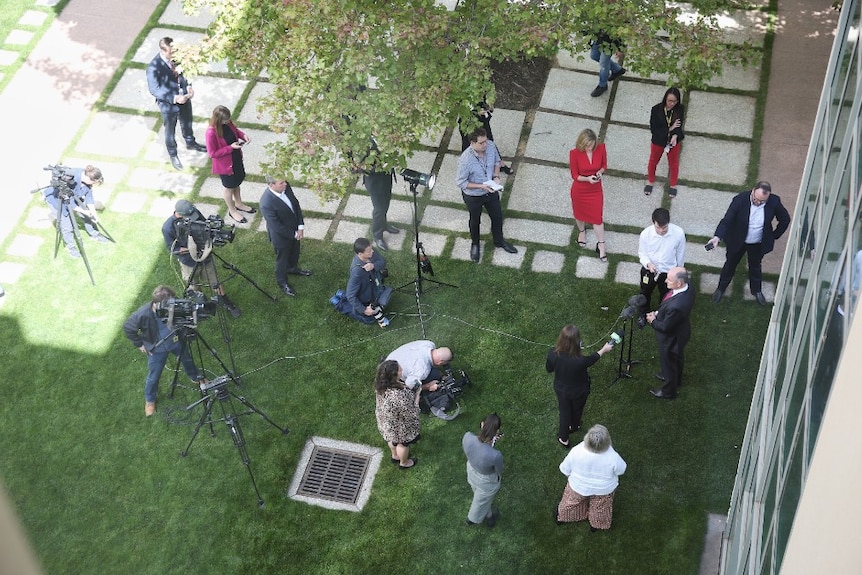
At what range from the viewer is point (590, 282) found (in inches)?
466

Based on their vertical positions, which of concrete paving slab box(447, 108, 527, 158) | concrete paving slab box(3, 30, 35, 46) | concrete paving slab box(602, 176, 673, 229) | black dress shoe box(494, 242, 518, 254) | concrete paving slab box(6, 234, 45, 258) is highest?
concrete paving slab box(3, 30, 35, 46)

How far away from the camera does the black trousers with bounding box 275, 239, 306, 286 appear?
11549 mm

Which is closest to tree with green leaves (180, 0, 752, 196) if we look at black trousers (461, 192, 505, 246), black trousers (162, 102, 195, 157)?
black trousers (461, 192, 505, 246)

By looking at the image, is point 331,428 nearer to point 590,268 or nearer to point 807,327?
point 590,268

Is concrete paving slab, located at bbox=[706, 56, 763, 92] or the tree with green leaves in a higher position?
the tree with green leaves

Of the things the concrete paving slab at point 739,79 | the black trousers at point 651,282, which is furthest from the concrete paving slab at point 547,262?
the concrete paving slab at point 739,79

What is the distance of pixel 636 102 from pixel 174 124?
638 cm

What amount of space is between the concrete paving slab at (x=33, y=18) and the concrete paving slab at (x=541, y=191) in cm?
828

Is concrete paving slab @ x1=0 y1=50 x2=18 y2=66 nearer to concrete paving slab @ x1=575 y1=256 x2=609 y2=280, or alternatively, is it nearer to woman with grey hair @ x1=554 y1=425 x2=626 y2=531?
concrete paving slab @ x1=575 y1=256 x2=609 y2=280

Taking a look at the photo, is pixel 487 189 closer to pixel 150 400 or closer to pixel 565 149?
pixel 565 149

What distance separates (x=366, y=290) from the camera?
11188mm

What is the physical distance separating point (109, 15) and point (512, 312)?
29.0 feet

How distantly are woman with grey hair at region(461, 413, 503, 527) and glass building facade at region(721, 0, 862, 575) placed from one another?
2.10 metres

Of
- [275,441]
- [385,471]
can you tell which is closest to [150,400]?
[275,441]
